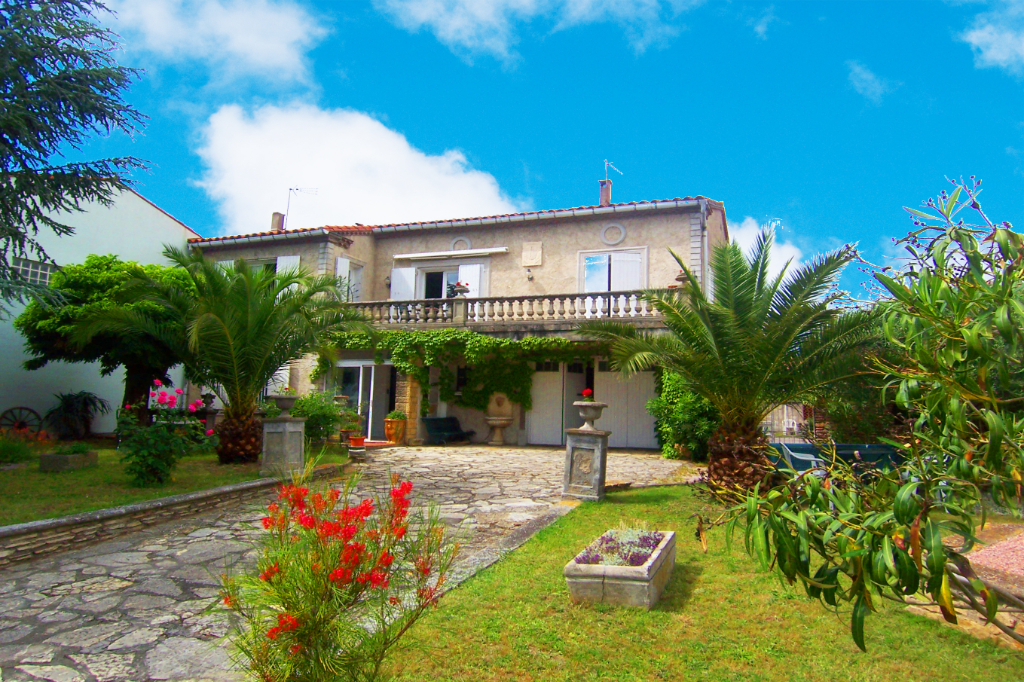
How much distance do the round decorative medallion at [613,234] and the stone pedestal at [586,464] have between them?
30.4ft

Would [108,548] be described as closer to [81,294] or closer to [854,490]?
[854,490]

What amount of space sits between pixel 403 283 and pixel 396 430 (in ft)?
15.3

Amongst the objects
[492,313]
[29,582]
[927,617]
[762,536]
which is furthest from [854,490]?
[492,313]

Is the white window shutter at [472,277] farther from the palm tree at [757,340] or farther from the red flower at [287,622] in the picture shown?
the red flower at [287,622]

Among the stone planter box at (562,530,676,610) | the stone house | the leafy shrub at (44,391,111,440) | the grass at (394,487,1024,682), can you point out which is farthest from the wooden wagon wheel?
the stone planter box at (562,530,676,610)

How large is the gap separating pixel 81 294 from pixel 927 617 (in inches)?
619

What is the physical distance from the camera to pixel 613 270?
1647cm

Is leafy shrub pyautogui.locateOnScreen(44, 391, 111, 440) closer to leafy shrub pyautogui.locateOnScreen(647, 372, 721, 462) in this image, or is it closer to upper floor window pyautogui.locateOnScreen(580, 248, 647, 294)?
upper floor window pyautogui.locateOnScreen(580, 248, 647, 294)

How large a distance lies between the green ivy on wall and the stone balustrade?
618mm

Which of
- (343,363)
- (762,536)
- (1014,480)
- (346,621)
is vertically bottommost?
(346,621)

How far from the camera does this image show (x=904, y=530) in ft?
5.77

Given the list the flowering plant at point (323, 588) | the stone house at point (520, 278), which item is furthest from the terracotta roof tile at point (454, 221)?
the flowering plant at point (323, 588)

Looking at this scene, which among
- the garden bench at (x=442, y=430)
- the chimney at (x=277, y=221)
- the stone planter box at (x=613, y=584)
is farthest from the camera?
the chimney at (x=277, y=221)

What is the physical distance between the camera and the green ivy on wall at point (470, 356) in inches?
618
